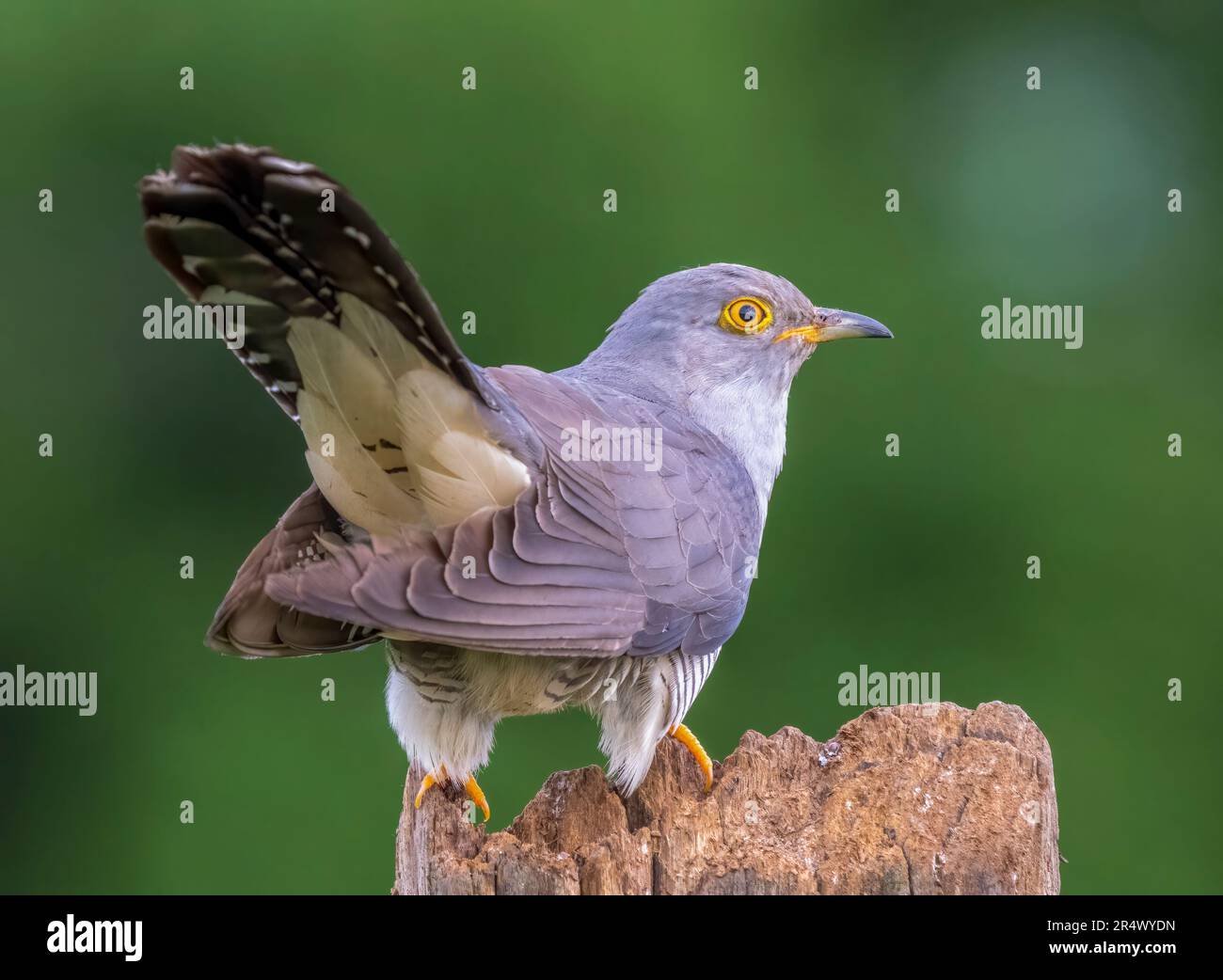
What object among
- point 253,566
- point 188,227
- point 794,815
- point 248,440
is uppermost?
point 248,440

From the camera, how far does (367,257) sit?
2914 millimetres

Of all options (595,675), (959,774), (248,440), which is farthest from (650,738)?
(248,440)

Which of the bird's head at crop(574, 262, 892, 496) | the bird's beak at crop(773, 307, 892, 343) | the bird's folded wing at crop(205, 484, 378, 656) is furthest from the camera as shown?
the bird's beak at crop(773, 307, 892, 343)

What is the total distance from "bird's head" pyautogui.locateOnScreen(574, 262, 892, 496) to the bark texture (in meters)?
1.02

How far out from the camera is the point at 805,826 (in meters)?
3.28

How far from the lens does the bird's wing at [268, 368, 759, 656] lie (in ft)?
9.52

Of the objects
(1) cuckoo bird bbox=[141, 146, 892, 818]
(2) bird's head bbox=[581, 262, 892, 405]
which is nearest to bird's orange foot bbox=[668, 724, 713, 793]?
(1) cuckoo bird bbox=[141, 146, 892, 818]

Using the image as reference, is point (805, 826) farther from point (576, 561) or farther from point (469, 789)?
point (469, 789)

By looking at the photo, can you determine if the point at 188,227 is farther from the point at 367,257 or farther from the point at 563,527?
the point at 563,527

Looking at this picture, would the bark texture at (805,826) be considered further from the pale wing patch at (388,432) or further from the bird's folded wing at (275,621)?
the pale wing patch at (388,432)

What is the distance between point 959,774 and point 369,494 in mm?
1376

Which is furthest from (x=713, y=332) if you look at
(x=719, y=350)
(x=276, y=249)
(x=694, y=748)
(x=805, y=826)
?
(x=276, y=249)

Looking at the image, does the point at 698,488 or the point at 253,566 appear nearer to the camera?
the point at 253,566

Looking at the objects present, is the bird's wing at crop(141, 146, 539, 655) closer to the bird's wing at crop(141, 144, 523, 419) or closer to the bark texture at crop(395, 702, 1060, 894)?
the bird's wing at crop(141, 144, 523, 419)
